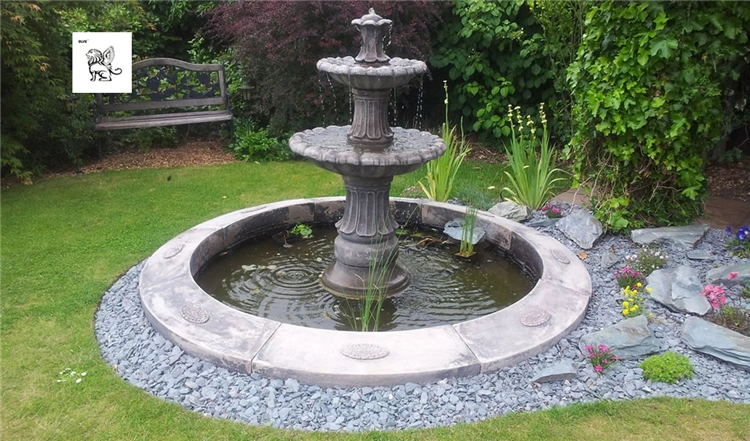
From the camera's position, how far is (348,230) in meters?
4.65

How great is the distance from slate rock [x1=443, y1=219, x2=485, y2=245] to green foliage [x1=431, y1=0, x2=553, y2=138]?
2.79 m

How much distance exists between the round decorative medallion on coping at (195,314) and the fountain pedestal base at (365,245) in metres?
1.12

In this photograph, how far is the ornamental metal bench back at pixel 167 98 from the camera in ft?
26.9

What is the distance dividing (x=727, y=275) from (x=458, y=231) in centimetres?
207

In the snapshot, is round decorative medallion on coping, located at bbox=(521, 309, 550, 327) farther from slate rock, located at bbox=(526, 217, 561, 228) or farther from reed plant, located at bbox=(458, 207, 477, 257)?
slate rock, located at bbox=(526, 217, 561, 228)

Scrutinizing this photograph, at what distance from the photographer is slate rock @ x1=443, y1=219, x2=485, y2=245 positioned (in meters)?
5.27

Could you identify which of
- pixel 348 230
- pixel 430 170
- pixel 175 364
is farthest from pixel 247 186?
pixel 175 364

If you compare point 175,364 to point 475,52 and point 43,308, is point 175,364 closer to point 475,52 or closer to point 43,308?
point 43,308

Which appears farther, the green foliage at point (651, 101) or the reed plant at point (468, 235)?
the reed plant at point (468, 235)

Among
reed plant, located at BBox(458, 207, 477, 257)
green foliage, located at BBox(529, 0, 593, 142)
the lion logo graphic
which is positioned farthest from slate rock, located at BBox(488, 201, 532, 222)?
the lion logo graphic

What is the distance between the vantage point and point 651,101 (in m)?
4.75

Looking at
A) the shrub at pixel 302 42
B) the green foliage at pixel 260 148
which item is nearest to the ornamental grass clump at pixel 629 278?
the shrub at pixel 302 42

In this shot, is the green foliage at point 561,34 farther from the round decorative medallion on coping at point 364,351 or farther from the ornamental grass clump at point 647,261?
the round decorative medallion on coping at point 364,351

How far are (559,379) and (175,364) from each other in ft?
7.06
